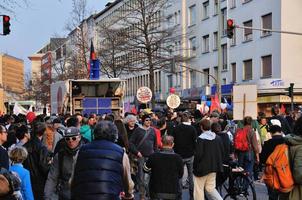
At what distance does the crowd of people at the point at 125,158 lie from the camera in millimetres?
6242

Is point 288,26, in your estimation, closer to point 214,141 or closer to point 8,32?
point 8,32

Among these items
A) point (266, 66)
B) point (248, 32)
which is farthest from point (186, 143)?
point (248, 32)

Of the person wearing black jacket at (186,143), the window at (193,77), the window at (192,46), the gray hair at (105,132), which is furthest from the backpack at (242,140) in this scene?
the window at (193,77)

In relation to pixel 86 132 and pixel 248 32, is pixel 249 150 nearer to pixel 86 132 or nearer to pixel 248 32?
pixel 86 132

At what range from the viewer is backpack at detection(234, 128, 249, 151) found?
15094 millimetres

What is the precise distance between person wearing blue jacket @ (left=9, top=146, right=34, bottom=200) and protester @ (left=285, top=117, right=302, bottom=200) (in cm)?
298

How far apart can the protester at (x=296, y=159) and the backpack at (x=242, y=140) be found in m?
7.88

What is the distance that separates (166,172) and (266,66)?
36629 millimetres

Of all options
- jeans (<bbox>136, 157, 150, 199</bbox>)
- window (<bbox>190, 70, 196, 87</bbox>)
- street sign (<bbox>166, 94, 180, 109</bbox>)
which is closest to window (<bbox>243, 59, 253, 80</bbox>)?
window (<bbox>190, 70, 196, 87</bbox>)

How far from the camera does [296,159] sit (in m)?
7.07

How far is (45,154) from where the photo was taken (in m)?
8.90

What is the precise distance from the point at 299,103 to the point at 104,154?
38765 millimetres

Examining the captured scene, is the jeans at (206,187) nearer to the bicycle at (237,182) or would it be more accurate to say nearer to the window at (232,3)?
the bicycle at (237,182)

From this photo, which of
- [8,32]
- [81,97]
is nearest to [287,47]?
[81,97]
